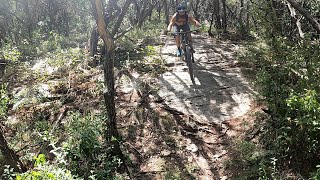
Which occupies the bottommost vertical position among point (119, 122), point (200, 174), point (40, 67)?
point (200, 174)

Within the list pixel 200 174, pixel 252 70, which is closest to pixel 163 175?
pixel 200 174

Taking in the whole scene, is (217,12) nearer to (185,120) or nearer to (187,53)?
(187,53)

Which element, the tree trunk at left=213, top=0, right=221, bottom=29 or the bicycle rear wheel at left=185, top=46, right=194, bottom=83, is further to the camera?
the tree trunk at left=213, top=0, right=221, bottom=29

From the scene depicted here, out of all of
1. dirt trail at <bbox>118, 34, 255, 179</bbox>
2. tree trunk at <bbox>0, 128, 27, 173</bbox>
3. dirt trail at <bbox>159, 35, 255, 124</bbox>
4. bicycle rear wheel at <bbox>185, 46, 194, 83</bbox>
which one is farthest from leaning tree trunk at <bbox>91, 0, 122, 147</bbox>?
bicycle rear wheel at <bbox>185, 46, 194, 83</bbox>

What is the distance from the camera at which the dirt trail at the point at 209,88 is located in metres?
6.55

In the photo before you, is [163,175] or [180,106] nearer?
[163,175]

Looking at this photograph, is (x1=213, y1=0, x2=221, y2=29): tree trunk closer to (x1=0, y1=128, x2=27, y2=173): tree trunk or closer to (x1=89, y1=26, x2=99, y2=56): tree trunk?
(x1=89, y1=26, x2=99, y2=56): tree trunk

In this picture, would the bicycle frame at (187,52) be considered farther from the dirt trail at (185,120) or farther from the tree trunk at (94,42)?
the tree trunk at (94,42)

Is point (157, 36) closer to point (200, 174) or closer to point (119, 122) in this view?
point (119, 122)

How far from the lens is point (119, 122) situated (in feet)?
21.4

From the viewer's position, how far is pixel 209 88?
759 cm

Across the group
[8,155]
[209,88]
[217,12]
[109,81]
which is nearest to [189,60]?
[209,88]

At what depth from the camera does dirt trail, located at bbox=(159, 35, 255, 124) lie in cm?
655

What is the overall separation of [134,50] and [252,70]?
Result: 3.65m
